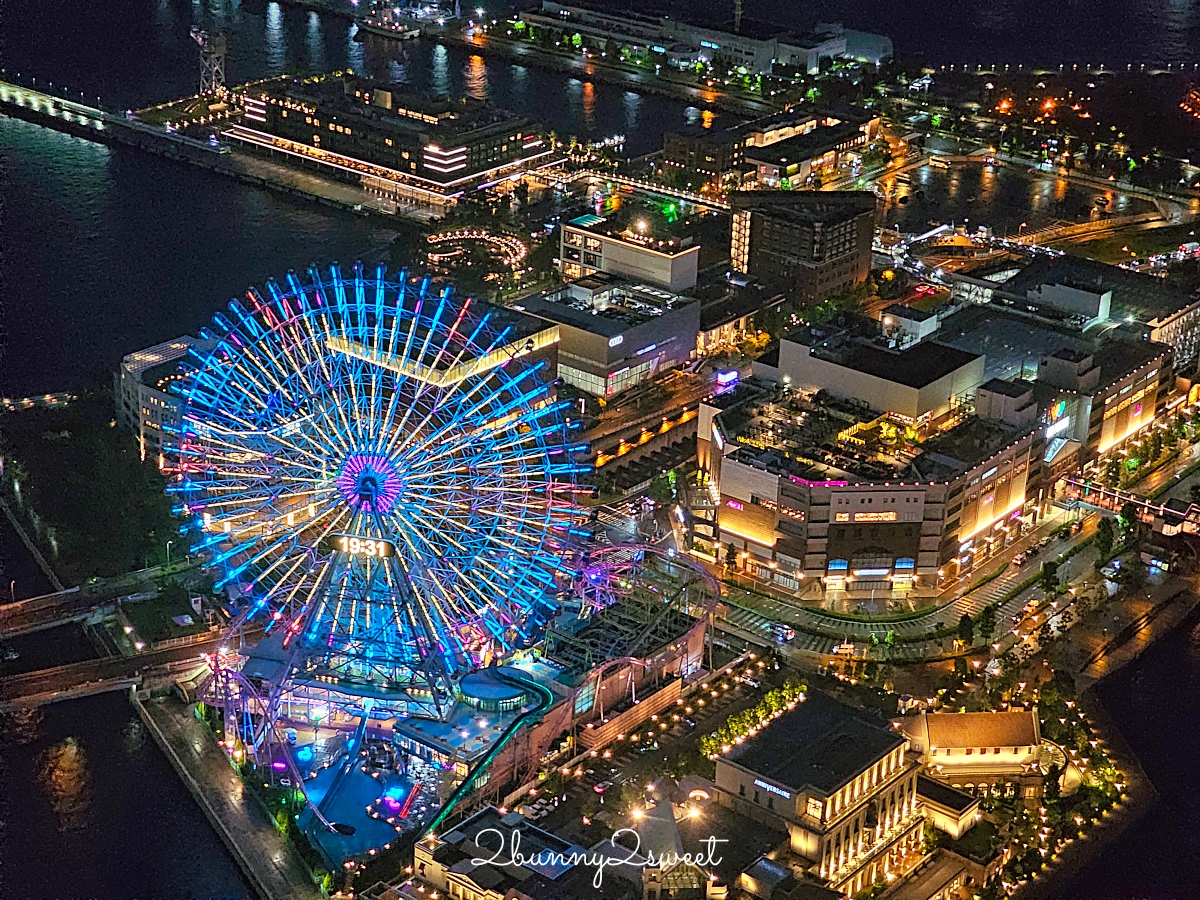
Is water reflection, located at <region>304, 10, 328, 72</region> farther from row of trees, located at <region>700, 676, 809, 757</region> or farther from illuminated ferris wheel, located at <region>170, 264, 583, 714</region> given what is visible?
row of trees, located at <region>700, 676, 809, 757</region>

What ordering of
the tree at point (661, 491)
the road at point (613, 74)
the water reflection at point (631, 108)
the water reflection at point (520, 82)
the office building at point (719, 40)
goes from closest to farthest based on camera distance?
the tree at point (661, 491), the water reflection at point (631, 108), the road at point (613, 74), the water reflection at point (520, 82), the office building at point (719, 40)

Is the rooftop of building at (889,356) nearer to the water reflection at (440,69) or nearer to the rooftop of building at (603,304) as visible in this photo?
the rooftop of building at (603,304)

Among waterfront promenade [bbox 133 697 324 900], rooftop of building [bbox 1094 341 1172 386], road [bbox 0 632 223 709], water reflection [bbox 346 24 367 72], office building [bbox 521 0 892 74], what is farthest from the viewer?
water reflection [bbox 346 24 367 72]

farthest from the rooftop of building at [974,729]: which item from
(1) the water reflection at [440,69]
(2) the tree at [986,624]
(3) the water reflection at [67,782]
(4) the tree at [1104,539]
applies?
(1) the water reflection at [440,69]

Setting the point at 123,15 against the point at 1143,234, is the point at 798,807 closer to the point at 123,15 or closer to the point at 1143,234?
the point at 1143,234

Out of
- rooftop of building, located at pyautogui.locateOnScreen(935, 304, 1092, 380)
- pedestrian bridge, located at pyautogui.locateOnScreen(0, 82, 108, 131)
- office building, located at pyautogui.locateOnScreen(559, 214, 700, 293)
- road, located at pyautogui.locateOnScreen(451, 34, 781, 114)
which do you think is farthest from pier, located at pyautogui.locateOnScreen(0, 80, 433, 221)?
rooftop of building, located at pyautogui.locateOnScreen(935, 304, 1092, 380)

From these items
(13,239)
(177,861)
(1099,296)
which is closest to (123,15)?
(13,239)

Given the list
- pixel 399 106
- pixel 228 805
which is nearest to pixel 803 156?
pixel 399 106
